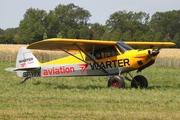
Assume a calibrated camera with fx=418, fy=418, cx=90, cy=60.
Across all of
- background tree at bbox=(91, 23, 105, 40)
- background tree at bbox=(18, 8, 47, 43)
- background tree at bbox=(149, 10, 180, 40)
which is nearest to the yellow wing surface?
background tree at bbox=(18, 8, 47, 43)

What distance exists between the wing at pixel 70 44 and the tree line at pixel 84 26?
75.2 metres

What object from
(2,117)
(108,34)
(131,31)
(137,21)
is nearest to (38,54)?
(2,117)

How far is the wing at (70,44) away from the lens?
1490 centimetres

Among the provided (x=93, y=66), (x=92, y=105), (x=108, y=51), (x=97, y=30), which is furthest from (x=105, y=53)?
(x=97, y=30)

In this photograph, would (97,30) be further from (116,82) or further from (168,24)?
(116,82)

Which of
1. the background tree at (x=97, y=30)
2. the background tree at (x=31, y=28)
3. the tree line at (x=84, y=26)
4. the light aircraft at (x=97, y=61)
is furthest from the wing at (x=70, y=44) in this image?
the background tree at (x=97, y=30)

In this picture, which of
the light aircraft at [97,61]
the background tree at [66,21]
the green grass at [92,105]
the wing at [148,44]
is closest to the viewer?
the green grass at [92,105]

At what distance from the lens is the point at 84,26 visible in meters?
117

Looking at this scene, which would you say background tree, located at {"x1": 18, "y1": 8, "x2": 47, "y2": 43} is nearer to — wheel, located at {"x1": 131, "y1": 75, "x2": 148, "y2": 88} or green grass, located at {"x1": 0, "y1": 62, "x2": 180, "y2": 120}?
wheel, located at {"x1": 131, "y1": 75, "x2": 148, "y2": 88}

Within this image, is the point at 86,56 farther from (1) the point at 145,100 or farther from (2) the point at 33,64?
(1) the point at 145,100

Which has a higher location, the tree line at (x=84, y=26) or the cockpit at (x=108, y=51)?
the tree line at (x=84, y=26)

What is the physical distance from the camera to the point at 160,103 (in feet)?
36.6

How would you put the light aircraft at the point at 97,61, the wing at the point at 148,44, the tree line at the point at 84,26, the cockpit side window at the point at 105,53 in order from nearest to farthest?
the light aircraft at the point at 97,61 → the cockpit side window at the point at 105,53 → the wing at the point at 148,44 → the tree line at the point at 84,26

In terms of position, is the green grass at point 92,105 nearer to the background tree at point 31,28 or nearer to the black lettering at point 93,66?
the black lettering at point 93,66
